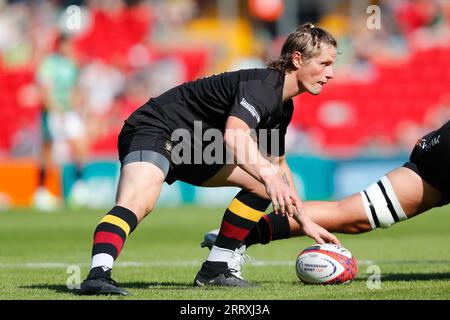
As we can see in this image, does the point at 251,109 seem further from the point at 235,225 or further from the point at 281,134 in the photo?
the point at 235,225

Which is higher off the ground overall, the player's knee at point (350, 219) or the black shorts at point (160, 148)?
the black shorts at point (160, 148)

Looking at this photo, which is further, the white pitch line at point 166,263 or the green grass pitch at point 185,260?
the white pitch line at point 166,263

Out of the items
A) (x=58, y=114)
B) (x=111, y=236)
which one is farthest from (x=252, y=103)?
(x=58, y=114)

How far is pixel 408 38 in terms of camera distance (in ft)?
79.9

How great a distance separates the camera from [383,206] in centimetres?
718

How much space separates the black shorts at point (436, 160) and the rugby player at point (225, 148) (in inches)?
39.2

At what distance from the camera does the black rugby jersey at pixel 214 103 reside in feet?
20.8

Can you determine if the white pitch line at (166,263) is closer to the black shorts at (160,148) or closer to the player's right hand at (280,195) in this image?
the black shorts at (160,148)

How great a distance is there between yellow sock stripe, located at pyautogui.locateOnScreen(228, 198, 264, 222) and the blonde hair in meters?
1.01

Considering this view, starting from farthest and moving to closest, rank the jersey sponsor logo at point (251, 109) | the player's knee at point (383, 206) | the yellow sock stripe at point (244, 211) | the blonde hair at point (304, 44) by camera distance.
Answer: the player's knee at point (383, 206)
the yellow sock stripe at point (244, 211)
the blonde hair at point (304, 44)
the jersey sponsor logo at point (251, 109)

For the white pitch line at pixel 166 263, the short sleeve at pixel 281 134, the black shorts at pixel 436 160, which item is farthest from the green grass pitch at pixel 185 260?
the short sleeve at pixel 281 134

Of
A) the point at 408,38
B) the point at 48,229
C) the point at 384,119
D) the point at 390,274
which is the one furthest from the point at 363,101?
the point at 390,274

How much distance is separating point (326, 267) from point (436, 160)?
3.84 feet

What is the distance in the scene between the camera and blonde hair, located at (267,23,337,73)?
6461 mm
